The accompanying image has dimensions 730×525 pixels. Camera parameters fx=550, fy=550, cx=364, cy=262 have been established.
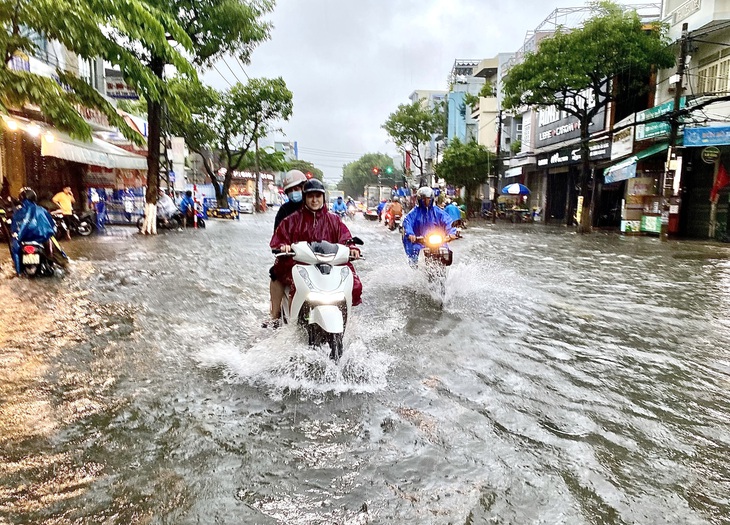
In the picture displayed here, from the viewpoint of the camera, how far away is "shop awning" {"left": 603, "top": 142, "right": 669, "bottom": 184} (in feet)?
70.2

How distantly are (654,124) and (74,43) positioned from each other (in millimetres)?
21072

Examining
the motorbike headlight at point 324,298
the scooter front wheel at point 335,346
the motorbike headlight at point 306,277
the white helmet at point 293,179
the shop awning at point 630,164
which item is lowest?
the scooter front wheel at point 335,346

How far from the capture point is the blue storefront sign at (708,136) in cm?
1809

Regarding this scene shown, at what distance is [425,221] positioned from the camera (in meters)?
8.18

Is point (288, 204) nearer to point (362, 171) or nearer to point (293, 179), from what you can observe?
point (293, 179)

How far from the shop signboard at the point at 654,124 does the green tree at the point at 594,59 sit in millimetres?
2122

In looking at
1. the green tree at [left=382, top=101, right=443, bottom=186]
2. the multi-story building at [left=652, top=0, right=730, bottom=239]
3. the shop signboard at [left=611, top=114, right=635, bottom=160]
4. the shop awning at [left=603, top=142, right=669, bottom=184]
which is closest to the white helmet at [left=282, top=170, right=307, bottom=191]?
the multi-story building at [left=652, top=0, right=730, bottom=239]

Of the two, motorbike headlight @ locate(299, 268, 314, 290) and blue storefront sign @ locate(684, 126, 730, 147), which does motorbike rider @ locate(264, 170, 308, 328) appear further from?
blue storefront sign @ locate(684, 126, 730, 147)

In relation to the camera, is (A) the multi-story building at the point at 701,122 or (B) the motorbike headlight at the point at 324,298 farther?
(A) the multi-story building at the point at 701,122

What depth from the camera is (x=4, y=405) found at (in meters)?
3.80

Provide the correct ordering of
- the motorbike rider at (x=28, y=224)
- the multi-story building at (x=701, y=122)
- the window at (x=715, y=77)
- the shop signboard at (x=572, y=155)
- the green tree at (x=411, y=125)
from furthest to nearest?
the green tree at (x=411, y=125)
the shop signboard at (x=572, y=155)
the window at (x=715, y=77)
the multi-story building at (x=701, y=122)
the motorbike rider at (x=28, y=224)

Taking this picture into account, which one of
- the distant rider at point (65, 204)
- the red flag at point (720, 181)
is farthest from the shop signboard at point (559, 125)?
the distant rider at point (65, 204)

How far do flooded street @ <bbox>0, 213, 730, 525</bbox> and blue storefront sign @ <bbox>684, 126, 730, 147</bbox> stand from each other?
13.0 meters

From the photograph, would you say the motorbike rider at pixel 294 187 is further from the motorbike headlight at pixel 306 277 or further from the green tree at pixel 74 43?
the green tree at pixel 74 43
